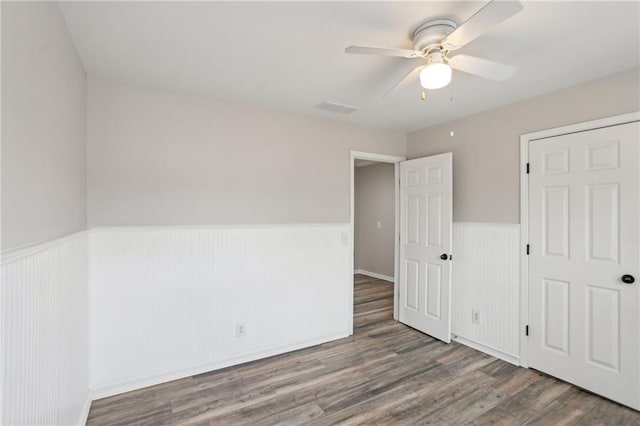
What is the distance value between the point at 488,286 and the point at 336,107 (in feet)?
7.83

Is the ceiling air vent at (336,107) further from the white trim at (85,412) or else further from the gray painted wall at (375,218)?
the white trim at (85,412)

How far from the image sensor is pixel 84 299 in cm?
209

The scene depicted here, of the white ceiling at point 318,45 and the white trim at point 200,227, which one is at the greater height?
the white ceiling at point 318,45

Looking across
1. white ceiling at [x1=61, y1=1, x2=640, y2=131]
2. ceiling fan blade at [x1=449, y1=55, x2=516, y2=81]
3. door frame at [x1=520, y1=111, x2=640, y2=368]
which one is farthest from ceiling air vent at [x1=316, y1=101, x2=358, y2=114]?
door frame at [x1=520, y1=111, x2=640, y2=368]

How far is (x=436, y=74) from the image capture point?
1.65 metres

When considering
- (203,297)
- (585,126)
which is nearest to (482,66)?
(585,126)

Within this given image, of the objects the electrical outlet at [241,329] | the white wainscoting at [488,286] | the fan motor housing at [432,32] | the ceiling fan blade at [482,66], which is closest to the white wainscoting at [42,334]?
the electrical outlet at [241,329]

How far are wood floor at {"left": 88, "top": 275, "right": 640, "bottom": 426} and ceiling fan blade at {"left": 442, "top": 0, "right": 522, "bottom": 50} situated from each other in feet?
7.79

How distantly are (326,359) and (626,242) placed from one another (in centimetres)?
261

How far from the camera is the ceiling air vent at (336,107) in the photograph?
2943 millimetres

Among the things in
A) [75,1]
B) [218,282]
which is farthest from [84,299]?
[75,1]

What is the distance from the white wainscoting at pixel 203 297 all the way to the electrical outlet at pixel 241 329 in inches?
1.0

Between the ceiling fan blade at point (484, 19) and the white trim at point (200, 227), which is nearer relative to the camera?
the ceiling fan blade at point (484, 19)

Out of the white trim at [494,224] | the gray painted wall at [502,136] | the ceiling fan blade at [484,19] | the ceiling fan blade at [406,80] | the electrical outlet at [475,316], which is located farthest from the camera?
the electrical outlet at [475,316]
